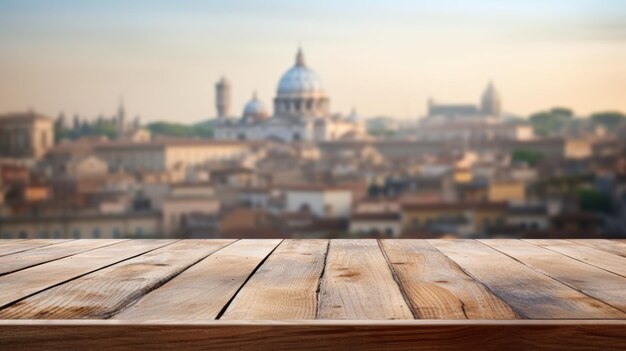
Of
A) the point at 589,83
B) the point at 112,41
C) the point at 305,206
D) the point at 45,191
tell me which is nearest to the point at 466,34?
the point at 589,83

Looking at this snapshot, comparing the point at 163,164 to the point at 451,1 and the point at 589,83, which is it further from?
the point at 589,83

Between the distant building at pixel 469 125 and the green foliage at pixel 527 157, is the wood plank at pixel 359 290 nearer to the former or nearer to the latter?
the green foliage at pixel 527 157

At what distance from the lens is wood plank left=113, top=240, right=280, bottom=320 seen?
42 centimetres

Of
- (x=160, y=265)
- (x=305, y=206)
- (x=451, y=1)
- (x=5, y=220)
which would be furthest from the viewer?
(x=451, y=1)

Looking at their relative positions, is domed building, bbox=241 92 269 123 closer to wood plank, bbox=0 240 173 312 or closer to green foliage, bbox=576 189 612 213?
green foliage, bbox=576 189 612 213

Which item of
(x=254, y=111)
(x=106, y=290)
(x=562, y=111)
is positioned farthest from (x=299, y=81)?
(x=106, y=290)

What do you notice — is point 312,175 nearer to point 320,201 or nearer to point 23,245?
point 320,201

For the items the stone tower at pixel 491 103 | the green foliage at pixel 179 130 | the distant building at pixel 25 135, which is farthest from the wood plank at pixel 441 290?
the green foliage at pixel 179 130

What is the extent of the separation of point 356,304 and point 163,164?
72.7 feet

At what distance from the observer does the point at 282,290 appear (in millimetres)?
503

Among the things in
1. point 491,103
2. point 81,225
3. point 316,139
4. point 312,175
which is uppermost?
point 491,103

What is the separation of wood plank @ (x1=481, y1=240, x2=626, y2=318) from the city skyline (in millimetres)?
16925

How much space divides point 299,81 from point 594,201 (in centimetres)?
1206

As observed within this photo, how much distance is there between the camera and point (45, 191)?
64.6 ft
